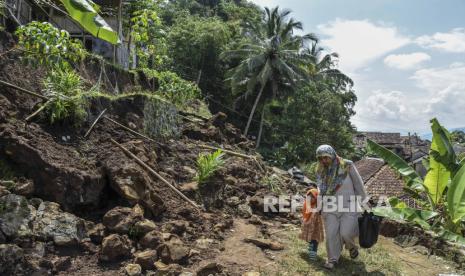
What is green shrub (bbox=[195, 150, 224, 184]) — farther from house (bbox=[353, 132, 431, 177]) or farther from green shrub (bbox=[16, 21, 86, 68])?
house (bbox=[353, 132, 431, 177])

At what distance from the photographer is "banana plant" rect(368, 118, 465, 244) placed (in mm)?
6848

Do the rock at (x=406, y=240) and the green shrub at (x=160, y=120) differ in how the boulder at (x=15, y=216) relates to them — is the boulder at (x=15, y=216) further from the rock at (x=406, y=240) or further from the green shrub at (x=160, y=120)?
the rock at (x=406, y=240)

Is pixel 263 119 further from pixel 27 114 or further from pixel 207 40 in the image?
pixel 27 114

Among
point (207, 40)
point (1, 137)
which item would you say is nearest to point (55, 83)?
point (1, 137)

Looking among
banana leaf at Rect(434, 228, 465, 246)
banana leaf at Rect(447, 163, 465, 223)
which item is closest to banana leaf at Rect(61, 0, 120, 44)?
banana leaf at Rect(434, 228, 465, 246)

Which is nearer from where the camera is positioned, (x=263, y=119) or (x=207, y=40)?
(x=207, y=40)

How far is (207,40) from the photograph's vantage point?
A: 2834 centimetres

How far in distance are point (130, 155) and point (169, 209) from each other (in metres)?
1.16

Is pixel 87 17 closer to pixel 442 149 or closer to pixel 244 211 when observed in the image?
pixel 244 211

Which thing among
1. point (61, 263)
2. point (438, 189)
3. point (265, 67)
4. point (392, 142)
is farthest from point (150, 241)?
point (392, 142)

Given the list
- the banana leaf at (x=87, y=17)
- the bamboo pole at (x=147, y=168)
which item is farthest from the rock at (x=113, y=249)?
the banana leaf at (x=87, y=17)

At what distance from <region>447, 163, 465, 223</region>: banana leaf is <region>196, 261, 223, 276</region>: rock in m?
4.41

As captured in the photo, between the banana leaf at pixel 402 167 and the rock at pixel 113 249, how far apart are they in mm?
5127

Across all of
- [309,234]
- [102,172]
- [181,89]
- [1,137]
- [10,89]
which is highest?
[181,89]
